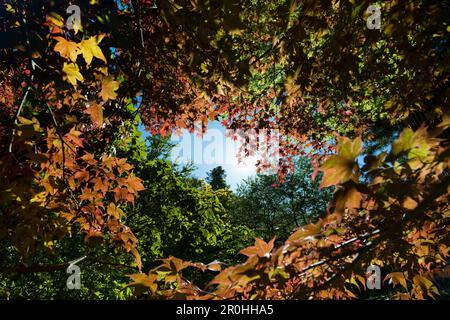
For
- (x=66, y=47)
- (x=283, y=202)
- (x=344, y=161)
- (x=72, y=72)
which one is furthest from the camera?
(x=283, y=202)

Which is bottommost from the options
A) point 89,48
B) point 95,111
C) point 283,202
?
point 95,111

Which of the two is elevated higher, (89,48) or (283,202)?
(283,202)

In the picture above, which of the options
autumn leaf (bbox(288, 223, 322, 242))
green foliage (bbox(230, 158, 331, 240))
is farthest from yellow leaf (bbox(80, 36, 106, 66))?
green foliage (bbox(230, 158, 331, 240))

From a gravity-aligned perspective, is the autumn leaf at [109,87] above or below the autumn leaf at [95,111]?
above

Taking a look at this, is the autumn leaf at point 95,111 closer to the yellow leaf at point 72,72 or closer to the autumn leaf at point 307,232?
the yellow leaf at point 72,72

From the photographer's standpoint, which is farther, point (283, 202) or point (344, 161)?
point (283, 202)

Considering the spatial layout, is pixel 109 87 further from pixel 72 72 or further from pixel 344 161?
pixel 344 161

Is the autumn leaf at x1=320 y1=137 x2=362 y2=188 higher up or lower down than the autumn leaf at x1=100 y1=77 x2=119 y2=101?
lower down

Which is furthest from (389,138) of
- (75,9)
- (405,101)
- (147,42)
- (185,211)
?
(75,9)

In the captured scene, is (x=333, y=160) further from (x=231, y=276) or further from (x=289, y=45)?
(x=289, y=45)

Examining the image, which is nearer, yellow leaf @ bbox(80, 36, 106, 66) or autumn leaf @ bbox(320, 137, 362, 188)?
autumn leaf @ bbox(320, 137, 362, 188)

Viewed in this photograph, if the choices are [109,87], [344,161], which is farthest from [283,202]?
[344,161]

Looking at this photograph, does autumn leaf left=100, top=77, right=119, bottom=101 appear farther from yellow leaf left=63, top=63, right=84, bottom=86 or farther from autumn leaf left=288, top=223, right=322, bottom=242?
autumn leaf left=288, top=223, right=322, bottom=242

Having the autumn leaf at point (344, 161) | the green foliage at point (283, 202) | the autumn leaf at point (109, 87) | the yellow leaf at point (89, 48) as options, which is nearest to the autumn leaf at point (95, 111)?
the autumn leaf at point (109, 87)
